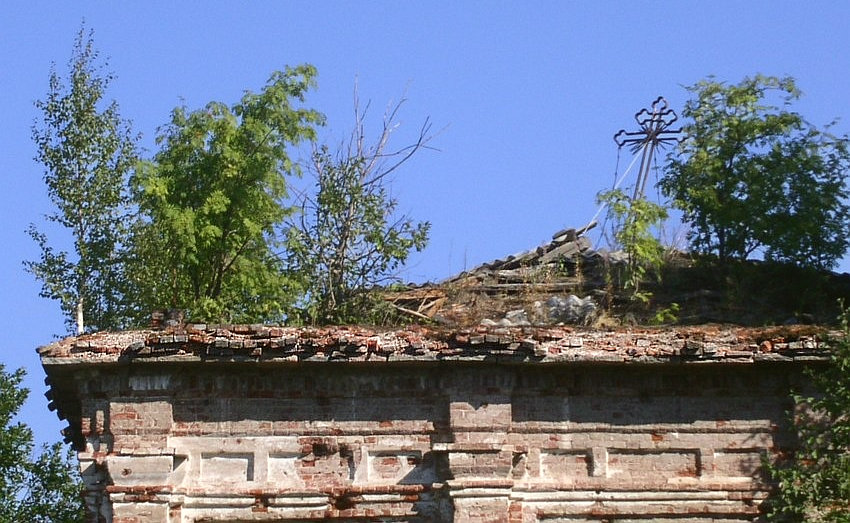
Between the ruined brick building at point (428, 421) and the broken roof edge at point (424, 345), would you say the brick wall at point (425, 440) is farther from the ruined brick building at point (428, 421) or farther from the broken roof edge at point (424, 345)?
the broken roof edge at point (424, 345)

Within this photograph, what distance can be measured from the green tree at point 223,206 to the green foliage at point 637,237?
3.74 m

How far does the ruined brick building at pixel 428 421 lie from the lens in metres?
14.4

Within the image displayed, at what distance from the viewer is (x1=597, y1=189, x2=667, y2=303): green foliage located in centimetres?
1922

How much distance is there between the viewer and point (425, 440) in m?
14.6

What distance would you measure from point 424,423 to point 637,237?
565 centimetres

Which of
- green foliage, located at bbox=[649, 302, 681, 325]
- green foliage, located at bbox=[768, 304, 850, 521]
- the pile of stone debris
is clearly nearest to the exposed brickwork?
green foliage, located at bbox=[768, 304, 850, 521]

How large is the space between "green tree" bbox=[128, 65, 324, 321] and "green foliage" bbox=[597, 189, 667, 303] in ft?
12.3

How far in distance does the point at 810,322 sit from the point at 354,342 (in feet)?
18.2

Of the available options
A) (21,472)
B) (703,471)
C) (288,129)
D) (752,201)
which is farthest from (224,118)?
(703,471)

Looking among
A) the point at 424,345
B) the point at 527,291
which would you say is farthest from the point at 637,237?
the point at 424,345

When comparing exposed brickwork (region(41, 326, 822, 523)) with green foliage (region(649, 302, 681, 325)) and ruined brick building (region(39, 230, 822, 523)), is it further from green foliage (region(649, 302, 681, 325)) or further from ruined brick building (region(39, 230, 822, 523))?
green foliage (region(649, 302, 681, 325))

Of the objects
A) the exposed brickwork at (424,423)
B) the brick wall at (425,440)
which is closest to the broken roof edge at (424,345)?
the exposed brickwork at (424,423)

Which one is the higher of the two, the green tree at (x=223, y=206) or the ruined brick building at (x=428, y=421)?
the green tree at (x=223, y=206)

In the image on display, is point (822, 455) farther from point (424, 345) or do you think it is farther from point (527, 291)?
point (527, 291)
